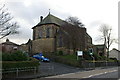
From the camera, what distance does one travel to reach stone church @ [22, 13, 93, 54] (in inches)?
1966

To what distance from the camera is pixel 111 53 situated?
316ft

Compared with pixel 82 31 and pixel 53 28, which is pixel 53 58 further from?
pixel 53 28

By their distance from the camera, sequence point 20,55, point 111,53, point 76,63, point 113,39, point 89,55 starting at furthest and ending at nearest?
point 111,53, point 113,39, point 89,55, point 76,63, point 20,55

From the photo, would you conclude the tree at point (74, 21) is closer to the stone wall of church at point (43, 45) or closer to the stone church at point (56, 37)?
the stone church at point (56, 37)

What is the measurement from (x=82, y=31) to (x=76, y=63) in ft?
51.2

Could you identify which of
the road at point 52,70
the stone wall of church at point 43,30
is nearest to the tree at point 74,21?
the stone wall of church at point 43,30

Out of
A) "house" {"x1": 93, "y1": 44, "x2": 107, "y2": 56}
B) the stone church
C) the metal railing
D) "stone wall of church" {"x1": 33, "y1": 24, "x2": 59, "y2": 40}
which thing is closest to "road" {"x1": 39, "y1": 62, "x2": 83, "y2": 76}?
the metal railing

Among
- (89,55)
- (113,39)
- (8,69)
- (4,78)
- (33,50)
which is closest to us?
(4,78)

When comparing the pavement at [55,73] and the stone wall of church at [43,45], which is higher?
the stone wall of church at [43,45]

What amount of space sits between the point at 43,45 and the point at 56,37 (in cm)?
548

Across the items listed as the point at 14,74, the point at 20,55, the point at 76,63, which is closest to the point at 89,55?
the point at 76,63

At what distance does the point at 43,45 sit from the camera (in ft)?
207

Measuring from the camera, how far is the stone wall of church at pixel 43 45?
2436 inches

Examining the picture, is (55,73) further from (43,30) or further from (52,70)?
(43,30)
